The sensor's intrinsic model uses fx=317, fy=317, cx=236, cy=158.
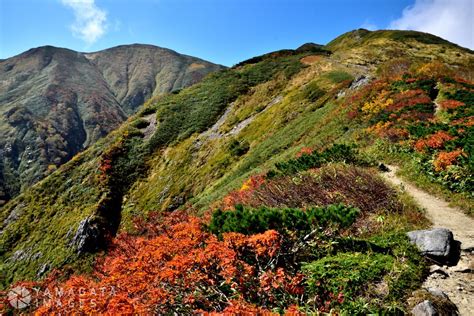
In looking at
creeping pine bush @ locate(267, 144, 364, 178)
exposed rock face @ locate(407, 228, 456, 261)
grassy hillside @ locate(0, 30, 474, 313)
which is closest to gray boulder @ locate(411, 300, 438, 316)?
grassy hillside @ locate(0, 30, 474, 313)

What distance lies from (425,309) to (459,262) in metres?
3.24

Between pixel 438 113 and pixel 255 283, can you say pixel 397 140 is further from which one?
pixel 255 283

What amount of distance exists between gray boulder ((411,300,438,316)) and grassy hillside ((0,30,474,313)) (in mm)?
446

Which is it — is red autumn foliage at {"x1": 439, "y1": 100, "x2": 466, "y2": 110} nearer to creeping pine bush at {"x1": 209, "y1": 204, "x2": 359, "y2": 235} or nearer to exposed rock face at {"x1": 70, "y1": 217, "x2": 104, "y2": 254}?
creeping pine bush at {"x1": 209, "y1": 204, "x2": 359, "y2": 235}

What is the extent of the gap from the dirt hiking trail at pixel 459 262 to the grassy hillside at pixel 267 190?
1.83 feet

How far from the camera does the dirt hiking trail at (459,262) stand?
7822 millimetres

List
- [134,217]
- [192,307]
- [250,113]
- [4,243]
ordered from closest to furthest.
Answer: [192,307] < [134,217] < [4,243] < [250,113]

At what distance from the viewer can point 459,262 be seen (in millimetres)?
9148

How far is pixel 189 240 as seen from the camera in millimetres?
11164

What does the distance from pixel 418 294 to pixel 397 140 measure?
48.3ft

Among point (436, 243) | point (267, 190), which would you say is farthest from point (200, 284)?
point (267, 190)

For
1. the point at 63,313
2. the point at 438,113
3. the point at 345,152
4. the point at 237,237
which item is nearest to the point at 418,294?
the point at 237,237

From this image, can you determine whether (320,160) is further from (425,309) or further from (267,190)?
(425,309)

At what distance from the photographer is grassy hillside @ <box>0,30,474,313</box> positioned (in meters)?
8.60
